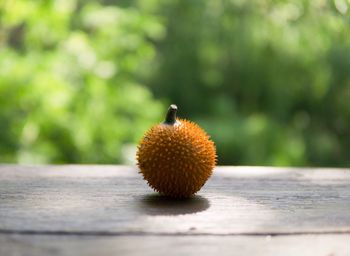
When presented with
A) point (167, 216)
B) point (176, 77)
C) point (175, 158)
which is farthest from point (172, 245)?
point (176, 77)

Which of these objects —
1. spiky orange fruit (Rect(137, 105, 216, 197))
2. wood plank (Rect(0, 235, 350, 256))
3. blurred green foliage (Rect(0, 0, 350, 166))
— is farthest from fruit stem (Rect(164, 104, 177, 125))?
blurred green foliage (Rect(0, 0, 350, 166))

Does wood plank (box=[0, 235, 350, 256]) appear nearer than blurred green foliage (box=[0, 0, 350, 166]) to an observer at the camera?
Yes

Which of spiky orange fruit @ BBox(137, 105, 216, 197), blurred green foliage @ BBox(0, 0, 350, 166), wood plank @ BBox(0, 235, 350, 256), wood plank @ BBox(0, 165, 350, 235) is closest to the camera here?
wood plank @ BBox(0, 235, 350, 256)

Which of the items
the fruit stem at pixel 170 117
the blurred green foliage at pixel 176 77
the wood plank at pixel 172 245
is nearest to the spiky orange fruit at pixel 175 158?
the fruit stem at pixel 170 117

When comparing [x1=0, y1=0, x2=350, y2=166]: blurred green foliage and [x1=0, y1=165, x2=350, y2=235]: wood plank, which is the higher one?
[x1=0, y1=0, x2=350, y2=166]: blurred green foliage

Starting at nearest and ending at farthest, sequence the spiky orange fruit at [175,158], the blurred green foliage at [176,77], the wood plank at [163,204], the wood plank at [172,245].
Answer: the wood plank at [172,245], the wood plank at [163,204], the spiky orange fruit at [175,158], the blurred green foliage at [176,77]

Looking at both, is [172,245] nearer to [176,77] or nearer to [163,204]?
[163,204]

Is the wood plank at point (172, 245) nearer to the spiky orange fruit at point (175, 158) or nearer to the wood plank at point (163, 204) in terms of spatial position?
the wood plank at point (163, 204)

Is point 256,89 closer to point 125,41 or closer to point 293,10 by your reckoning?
point 293,10

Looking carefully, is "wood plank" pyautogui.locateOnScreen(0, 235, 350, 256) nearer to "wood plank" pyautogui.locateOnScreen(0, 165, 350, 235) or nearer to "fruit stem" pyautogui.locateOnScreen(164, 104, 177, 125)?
"wood plank" pyautogui.locateOnScreen(0, 165, 350, 235)
